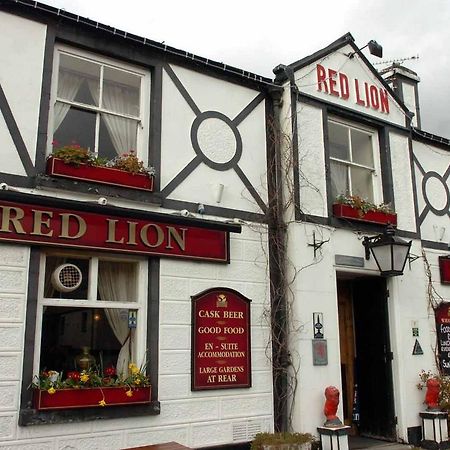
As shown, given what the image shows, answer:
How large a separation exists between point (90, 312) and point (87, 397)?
96 cm

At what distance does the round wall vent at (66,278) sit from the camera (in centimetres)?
623

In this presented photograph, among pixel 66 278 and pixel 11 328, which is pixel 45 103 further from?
pixel 11 328

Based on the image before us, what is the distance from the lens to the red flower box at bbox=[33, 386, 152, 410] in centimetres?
569

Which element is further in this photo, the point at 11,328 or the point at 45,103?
the point at 45,103

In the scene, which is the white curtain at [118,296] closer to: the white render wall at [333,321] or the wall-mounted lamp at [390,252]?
the white render wall at [333,321]

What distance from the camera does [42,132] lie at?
6.38 m

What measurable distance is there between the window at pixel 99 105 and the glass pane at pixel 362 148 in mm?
3796

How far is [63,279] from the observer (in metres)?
6.27

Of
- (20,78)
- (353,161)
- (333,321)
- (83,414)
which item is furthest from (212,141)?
(83,414)

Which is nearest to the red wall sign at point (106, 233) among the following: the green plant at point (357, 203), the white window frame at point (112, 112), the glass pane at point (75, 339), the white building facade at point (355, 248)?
the glass pane at point (75, 339)

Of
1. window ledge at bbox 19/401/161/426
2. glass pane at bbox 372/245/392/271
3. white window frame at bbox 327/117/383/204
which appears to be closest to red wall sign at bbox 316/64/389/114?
white window frame at bbox 327/117/383/204

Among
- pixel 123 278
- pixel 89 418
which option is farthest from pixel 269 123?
pixel 89 418

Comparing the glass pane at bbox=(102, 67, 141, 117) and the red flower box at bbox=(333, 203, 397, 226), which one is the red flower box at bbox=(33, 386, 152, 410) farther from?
the red flower box at bbox=(333, 203, 397, 226)

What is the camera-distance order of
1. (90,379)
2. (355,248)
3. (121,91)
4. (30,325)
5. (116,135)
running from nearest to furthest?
(30,325) → (90,379) → (116,135) → (121,91) → (355,248)
